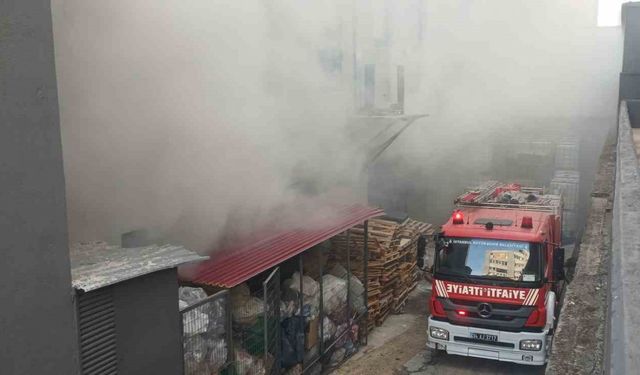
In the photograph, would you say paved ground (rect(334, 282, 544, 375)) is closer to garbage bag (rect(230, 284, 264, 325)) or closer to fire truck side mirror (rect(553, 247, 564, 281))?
fire truck side mirror (rect(553, 247, 564, 281))

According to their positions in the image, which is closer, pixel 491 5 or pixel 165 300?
Answer: pixel 165 300

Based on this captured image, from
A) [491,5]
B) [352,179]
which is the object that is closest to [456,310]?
[352,179]

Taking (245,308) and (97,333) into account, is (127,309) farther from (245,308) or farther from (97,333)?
(245,308)

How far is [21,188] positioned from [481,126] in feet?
29.4

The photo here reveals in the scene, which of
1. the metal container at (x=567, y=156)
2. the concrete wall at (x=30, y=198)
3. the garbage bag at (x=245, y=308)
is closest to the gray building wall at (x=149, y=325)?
the concrete wall at (x=30, y=198)

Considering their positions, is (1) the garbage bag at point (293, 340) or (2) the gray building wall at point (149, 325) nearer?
(2) the gray building wall at point (149, 325)

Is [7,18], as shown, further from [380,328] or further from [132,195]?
[380,328]

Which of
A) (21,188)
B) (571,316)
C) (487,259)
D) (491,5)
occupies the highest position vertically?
(491,5)

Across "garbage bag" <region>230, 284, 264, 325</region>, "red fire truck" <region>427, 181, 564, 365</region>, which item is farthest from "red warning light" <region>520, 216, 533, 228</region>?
"garbage bag" <region>230, 284, 264, 325</region>

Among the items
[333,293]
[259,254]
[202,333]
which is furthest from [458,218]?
[202,333]

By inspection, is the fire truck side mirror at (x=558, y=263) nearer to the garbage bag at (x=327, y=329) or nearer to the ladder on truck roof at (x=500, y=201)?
the ladder on truck roof at (x=500, y=201)

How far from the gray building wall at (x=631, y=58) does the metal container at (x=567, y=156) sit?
213cm

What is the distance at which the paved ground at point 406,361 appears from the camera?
5.75 m

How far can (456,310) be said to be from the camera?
5.51 meters
